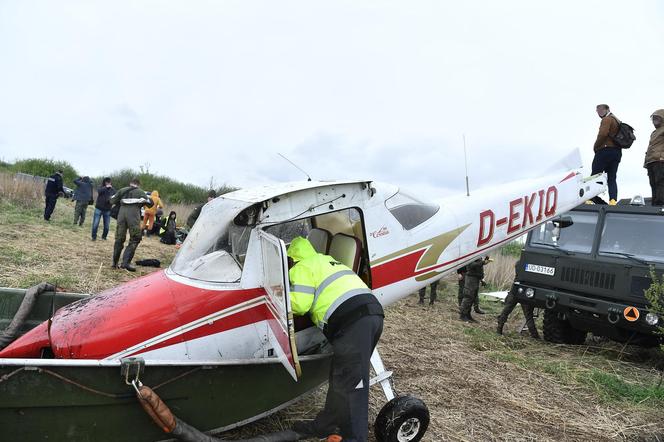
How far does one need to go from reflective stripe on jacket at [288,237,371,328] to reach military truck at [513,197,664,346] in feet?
16.9

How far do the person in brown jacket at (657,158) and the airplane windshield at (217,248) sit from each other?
6.93m

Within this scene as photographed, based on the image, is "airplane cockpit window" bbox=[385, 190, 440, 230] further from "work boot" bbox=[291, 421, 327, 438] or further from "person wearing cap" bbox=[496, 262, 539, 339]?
"person wearing cap" bbox=[496, 262, 539, 339]

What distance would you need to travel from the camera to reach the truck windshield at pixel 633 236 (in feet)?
23.4

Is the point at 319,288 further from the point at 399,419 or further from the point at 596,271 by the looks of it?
the point at 596,271

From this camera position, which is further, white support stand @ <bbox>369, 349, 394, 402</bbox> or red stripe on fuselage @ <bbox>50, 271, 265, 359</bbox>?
white support stand @ <bbox>369, 349, 394, 402</bbox>

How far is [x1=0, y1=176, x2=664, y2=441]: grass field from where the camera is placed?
15.7 ft

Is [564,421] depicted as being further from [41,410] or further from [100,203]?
[100,203]

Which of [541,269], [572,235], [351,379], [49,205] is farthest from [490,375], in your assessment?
[49,205]

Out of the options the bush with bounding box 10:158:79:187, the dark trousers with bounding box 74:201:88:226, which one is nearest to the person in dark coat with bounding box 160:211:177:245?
the dark trousers with bounding box 74:201:88:226

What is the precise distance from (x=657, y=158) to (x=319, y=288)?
683cm

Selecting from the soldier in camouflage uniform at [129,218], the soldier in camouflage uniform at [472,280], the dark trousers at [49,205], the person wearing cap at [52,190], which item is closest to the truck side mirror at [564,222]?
the soldier in camouflage uniform at [472,280]

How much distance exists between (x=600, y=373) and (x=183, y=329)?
556 centimetres

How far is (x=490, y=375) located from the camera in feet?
20.3

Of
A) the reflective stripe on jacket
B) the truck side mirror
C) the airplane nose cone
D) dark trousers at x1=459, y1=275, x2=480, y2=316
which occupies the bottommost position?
dark trousers at x1=459, y1=275, x2=480, y2=316
